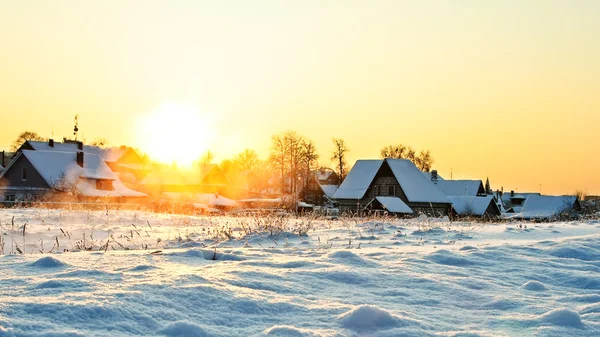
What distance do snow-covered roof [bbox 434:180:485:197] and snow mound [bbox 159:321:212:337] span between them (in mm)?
60515

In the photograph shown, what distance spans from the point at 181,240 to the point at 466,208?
4641 centimetres

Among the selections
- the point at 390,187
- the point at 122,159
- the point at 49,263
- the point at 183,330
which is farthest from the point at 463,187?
the point at 183,330

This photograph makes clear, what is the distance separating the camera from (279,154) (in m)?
77.8

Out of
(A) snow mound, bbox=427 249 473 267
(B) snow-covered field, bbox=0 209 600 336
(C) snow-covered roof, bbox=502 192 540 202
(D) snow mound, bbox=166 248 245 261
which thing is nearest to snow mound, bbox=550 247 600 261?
(B) snow-covered field, bbox=0 209 600 336

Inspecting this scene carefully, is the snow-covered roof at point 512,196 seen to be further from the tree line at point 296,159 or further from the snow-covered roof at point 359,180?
the snow-covered roof at point 359,180

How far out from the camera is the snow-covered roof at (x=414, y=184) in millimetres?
42200

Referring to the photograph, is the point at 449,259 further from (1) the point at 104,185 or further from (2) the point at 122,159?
(2) the point at 122,159

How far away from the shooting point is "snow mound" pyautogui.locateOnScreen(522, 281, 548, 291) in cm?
429

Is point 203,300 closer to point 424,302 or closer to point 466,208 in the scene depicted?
point 424,302

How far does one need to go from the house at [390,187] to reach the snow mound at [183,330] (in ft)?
131

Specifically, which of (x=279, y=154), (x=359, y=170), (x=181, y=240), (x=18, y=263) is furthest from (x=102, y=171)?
(x=18, y=263)

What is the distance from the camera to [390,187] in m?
43.8

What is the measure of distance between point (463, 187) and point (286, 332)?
6178 centimetres

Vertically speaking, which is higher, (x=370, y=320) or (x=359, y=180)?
(x=359, y=180)
